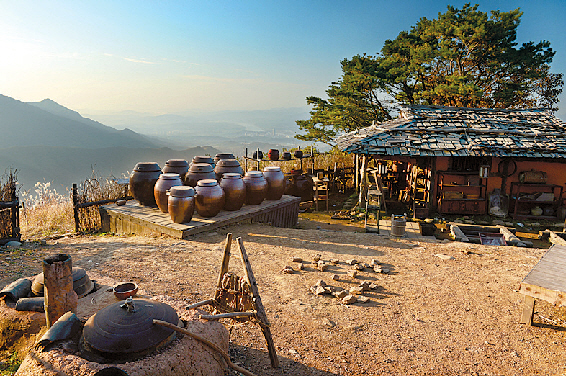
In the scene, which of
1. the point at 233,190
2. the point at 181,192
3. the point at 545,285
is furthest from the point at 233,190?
the point at 545,285

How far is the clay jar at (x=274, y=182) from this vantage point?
398 inches

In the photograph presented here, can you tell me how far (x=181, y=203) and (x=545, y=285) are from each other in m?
6.70

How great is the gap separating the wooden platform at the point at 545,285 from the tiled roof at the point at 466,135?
678 centimetres

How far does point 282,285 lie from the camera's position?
5.64 meters

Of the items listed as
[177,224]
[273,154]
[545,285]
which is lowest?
[177,224]

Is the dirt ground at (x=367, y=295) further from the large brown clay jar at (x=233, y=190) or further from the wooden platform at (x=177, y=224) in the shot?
the large brown clay jar at (x=233, y=190)

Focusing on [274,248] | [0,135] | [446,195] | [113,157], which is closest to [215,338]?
[274,248]

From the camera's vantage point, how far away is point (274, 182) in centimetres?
1012

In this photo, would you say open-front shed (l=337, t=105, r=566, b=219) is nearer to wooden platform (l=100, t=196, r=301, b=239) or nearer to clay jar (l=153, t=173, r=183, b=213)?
wooden platform (l=100, t=196, r=301, b=239)

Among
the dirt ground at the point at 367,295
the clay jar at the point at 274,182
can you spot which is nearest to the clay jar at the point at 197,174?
the clay jar at the point at 274,182

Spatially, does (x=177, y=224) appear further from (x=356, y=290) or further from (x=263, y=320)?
(x=263, y=320)

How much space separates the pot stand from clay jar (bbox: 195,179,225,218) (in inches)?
169

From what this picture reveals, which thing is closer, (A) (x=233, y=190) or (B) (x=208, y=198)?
(B) (x=208, y=198)

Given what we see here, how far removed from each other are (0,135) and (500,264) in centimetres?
10332
